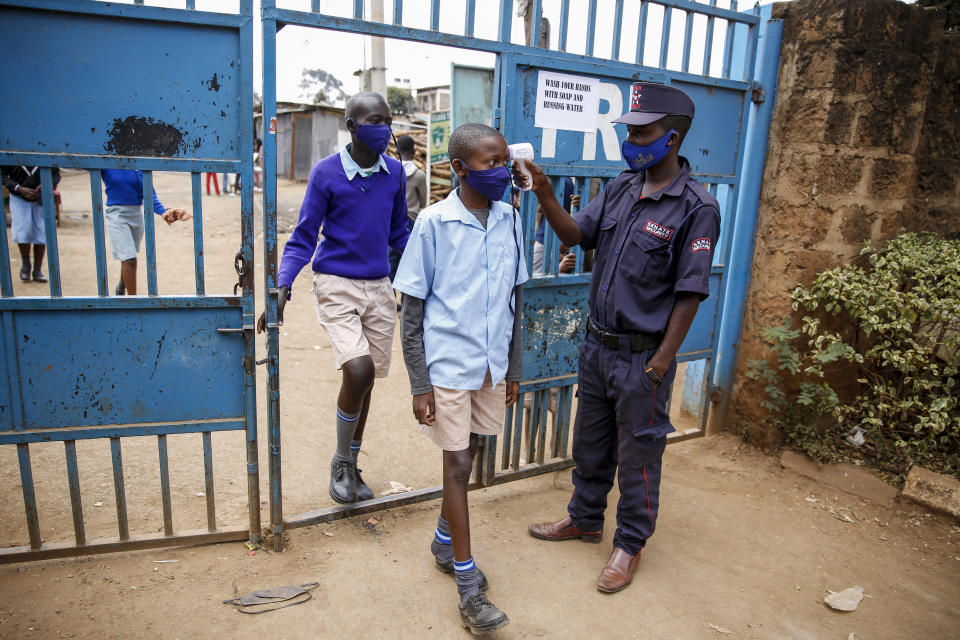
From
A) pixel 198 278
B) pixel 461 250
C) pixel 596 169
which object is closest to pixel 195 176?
pixel 198 278

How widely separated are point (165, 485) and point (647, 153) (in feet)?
8.20

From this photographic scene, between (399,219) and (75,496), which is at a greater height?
(399,219)

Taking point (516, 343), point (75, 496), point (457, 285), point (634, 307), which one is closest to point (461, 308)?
point (457, 285)

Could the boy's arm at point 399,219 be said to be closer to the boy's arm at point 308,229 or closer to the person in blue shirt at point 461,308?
the boy's arm at point 308,229

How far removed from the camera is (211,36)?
254cm

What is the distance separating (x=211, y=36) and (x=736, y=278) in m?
3.40

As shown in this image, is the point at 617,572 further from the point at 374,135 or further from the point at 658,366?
the point at 374,135

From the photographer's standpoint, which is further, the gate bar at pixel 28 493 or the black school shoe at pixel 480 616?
the gate bar at pixel 28 493

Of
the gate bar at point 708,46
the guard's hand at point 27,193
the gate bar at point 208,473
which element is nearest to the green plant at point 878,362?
the gate bar at point 708,46

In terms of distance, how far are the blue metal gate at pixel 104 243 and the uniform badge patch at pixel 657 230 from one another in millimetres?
1633

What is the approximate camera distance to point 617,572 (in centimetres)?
289

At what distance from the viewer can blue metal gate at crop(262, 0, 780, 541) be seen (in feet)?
9.46

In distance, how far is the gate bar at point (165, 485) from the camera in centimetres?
281

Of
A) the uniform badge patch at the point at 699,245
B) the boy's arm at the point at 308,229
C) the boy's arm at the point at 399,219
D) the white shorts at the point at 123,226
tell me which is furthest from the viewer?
the white shorts at the point at 123,226
